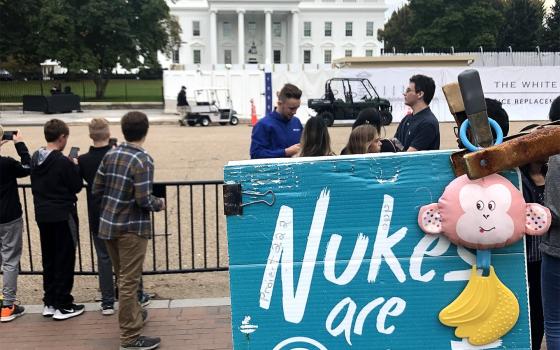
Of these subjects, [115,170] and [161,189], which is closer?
[115,170]

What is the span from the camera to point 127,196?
145 inches

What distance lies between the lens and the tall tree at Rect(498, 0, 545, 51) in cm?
6112

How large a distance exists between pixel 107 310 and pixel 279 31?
95324 millimetres

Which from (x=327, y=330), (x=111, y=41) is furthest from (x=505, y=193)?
(x=111, y=41)

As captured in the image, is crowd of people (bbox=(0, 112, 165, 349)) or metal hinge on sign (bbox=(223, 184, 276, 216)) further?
crowd of people (bbox=(0, 112, 165, 349))

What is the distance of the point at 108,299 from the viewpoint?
177 inches

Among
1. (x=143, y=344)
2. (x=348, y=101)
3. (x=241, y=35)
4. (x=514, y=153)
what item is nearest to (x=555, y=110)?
(x=514, y=153)

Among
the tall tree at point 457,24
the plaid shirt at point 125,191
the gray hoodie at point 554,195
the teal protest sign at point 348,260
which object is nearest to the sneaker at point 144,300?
the plaid shirt at point 125,191

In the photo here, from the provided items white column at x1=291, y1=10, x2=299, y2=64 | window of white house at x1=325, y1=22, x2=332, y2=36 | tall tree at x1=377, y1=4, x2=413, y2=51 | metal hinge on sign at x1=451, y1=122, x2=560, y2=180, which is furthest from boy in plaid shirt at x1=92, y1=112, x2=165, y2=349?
window of white house at x1=325, y1=22, x2=332, y2=36

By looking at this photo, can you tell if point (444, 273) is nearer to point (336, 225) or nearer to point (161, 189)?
point (336, 225)

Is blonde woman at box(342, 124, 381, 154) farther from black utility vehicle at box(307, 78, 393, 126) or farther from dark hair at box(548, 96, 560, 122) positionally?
black utility vehicle at box(307, 78, 393, 126)

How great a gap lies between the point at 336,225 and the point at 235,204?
16.6 inches

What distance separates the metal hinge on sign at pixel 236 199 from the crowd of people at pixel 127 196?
1.47m

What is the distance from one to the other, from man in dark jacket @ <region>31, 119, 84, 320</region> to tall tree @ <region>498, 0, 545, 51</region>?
64.4 meters
